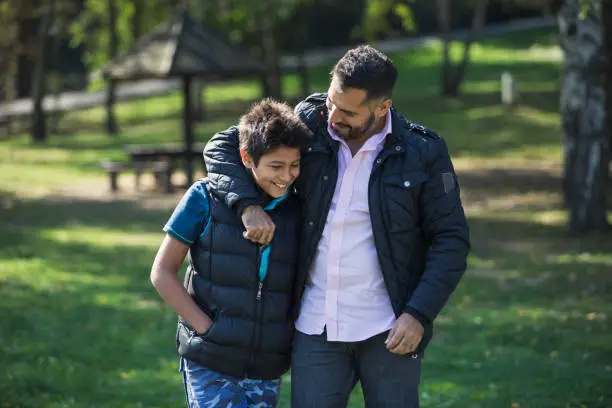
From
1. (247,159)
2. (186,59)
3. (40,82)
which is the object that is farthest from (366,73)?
(40,82)

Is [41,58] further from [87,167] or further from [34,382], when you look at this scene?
[34,382]

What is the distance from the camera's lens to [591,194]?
1518 centimetres

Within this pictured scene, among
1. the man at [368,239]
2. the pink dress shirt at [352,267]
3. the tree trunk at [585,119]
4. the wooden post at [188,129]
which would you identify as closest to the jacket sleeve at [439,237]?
the man at [368,239]

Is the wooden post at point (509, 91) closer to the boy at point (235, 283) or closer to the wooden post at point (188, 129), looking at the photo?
the wooden post at point (188, 129)

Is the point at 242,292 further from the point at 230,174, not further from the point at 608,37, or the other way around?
the point at 608,37

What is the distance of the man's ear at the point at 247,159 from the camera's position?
14.4 feet

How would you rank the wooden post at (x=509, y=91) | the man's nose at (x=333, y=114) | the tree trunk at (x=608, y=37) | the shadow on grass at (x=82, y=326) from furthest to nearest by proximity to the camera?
the wooden post at (x=509, y=91) < the tree trunk at (x=608, y=37) < the shadow on grass at (x=82, y=326) < the man's nose at (x=333, y=114)

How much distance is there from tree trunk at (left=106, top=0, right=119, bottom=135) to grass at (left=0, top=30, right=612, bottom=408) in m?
7.32

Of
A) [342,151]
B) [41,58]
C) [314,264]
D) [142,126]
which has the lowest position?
[142,126]

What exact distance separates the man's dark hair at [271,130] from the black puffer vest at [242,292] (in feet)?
0.83

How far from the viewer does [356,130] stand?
434 centimetres

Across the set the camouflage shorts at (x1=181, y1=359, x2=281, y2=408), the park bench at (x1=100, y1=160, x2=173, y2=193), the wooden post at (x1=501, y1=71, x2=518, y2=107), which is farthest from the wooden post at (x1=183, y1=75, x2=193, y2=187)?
the camouflage shorts at (x1=181, y1=359, x2=281, y2=408)

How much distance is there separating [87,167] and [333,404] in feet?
76.3

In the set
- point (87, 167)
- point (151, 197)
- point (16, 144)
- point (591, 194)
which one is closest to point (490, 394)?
point (591, 194)
